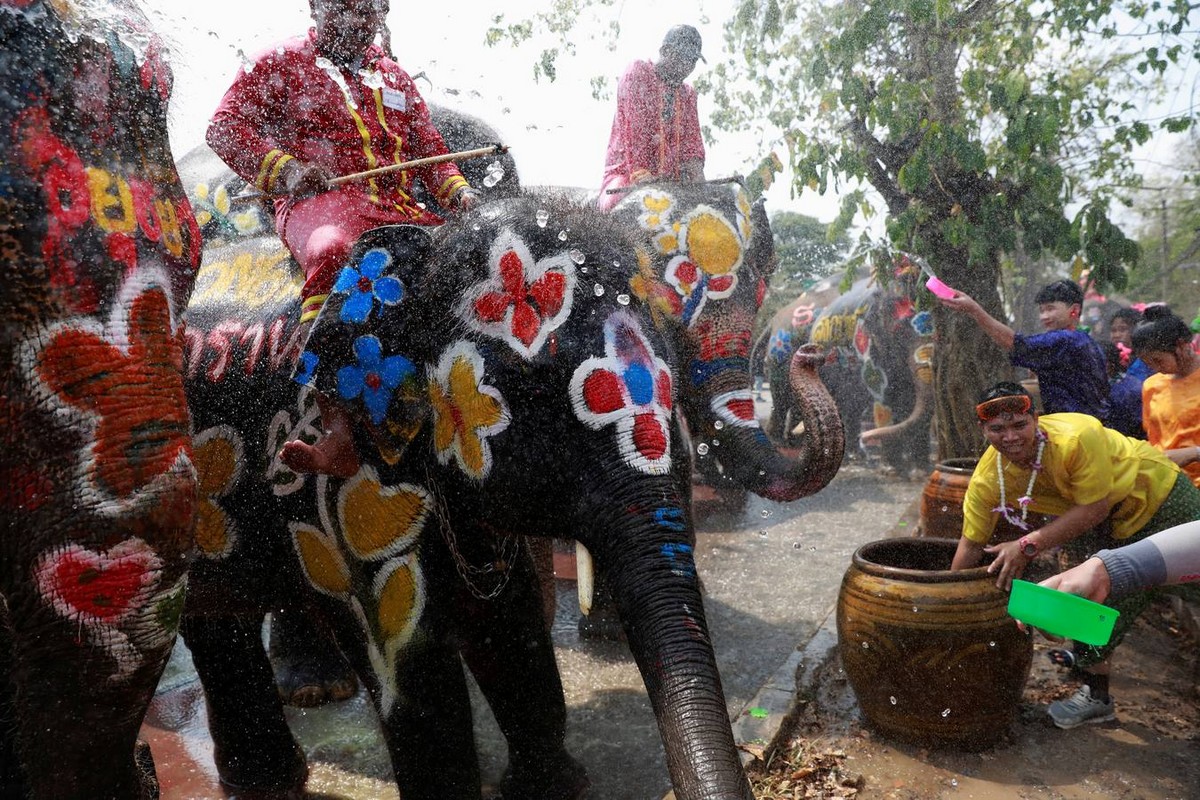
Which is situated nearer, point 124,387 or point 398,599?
point 124,387

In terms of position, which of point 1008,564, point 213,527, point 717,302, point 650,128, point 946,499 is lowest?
point 946,499

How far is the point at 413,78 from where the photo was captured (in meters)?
3.64

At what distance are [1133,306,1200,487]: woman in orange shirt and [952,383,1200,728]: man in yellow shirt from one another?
778mm

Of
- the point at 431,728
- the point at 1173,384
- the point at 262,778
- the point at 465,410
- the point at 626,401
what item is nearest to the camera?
the point at 626,401

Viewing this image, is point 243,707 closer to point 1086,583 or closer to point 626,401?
point 626,401

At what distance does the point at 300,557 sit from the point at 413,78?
2.04m

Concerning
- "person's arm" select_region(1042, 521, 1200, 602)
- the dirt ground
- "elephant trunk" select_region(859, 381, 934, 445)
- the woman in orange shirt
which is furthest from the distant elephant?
"elephant trunk" select_region(859, 381, 934, 445)

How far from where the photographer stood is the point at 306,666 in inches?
178

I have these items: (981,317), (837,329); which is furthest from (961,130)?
(837,329)

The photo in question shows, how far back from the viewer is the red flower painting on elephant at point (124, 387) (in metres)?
1.53

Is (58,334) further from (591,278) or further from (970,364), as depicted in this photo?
(970,364)

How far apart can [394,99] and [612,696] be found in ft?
9.68

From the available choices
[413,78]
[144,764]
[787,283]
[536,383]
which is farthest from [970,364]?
[787,283]

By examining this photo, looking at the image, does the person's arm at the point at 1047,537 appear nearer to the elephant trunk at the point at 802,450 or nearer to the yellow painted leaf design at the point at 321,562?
the elephant trunk at the point at 802,450
